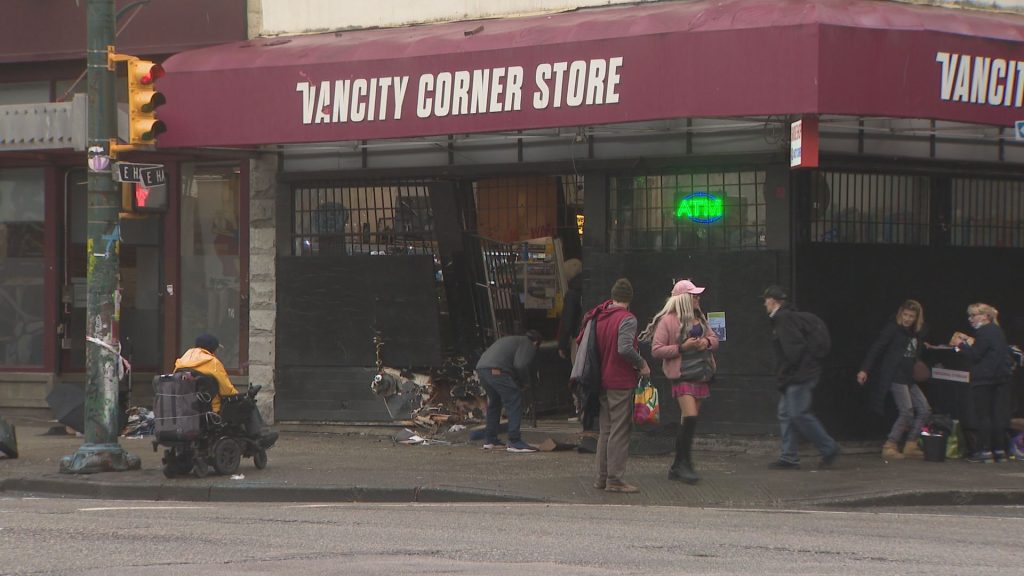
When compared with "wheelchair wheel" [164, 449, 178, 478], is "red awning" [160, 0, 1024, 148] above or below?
above

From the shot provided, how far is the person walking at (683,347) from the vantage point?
41.0 feet

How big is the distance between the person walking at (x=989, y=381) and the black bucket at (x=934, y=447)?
38 centimetres

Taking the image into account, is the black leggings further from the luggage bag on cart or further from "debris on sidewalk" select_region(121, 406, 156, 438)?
"debris on sidewalk" select_region(121, 406, 156, 438)

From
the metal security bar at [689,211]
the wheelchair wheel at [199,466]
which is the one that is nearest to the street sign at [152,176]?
the wheelchair wheel at [199,466]

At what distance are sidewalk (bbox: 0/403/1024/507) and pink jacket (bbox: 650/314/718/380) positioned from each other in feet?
3.56

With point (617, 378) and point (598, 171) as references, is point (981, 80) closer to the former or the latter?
point (598, 171)

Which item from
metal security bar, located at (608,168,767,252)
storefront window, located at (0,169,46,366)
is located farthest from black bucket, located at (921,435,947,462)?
storefront window, located at (0,169,46,366)

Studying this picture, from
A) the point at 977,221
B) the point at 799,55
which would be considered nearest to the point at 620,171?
the point at 799,55

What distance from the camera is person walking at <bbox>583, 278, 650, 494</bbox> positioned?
469 inches

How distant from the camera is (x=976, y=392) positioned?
1427cm

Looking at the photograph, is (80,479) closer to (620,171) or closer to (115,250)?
(115,250)

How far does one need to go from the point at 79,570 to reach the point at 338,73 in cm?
794

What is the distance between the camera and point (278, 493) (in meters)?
12.4

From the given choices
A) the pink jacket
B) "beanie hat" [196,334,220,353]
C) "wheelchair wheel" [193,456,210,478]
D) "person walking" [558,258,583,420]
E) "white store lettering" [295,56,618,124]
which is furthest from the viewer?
"person walking" [558,258,583,420]
